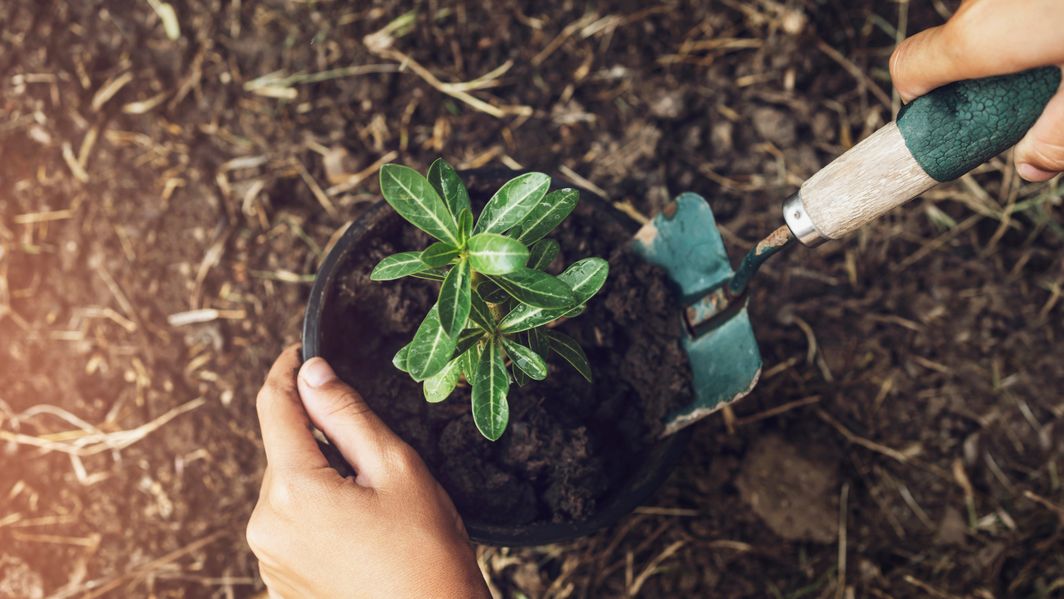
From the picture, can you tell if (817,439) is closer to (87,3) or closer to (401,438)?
(401,438)

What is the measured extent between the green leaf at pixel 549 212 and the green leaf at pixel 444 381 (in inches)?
10.4

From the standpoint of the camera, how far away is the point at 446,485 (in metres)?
1.55

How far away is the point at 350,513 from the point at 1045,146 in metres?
1.37

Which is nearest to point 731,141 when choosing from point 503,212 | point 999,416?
point 999,416

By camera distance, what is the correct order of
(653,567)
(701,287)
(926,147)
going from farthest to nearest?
(653,567), (701,287), (926,147)

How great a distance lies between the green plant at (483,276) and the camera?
1139mm

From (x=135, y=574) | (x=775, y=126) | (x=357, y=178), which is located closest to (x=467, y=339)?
(x=357, y=178)

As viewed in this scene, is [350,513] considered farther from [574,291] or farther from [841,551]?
[841,551]

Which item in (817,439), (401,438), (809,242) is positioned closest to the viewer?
(809,242)

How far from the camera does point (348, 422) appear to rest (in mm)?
1419

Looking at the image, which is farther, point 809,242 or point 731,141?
point 731,141

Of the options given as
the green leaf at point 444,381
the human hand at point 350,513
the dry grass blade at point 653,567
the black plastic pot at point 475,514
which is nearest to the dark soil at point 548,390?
the black plastic pot at point 475,514

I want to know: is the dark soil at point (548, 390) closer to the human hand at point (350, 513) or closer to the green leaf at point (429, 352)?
the human hand at point (350, 513)

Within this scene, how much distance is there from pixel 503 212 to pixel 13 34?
209cm
